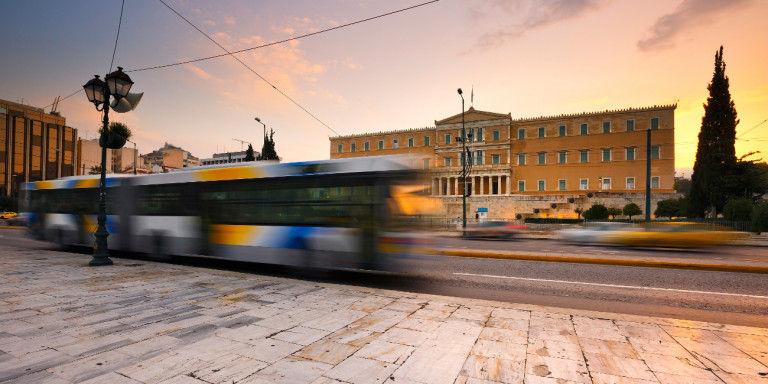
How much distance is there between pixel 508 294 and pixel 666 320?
7.95ft

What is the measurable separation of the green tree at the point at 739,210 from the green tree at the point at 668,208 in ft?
49.8

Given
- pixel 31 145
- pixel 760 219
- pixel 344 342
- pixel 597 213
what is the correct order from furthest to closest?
1. pixel 31 145
2. pixel 597 213
3. pixel 760 219
4. pixel 344 342

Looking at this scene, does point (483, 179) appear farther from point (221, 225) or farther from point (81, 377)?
point (81, 377)

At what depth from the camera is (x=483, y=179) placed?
178 feet

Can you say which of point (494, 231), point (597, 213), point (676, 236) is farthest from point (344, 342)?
point (597, 213)

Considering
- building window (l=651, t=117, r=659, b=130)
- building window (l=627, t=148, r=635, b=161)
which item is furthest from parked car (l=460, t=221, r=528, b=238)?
building window (l=651, t=117, r=659, b=130)

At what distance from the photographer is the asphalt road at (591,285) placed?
5.65 metres

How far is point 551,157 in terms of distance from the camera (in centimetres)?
4975

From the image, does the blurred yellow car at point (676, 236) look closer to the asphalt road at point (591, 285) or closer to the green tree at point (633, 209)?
the asphalt road at point (591, 285)

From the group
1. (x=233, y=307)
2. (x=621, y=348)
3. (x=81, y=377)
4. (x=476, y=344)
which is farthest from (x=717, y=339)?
(x=81, y=377)

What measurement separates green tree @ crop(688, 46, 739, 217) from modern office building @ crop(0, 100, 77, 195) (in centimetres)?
9738

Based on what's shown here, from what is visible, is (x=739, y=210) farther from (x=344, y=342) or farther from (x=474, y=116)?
(x=474, y=116)

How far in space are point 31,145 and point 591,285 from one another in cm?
9482

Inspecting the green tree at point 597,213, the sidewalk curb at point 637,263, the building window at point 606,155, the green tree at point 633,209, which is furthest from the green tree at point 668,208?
the sidewalk curb at point 637,263
